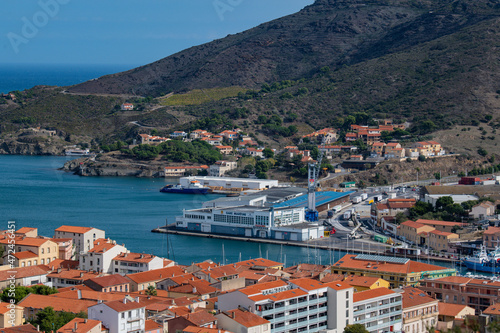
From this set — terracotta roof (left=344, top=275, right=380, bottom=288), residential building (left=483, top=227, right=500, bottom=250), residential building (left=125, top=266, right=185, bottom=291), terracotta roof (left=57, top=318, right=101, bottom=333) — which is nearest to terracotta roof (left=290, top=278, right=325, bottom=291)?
terracotta roof (left=344, top=275, right=380, bottom=288)

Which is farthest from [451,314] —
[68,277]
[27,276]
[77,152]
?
[77,152]

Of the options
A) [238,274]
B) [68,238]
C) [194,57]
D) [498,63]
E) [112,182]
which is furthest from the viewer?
[194,57]

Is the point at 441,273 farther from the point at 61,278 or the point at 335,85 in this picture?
the point at 335,85

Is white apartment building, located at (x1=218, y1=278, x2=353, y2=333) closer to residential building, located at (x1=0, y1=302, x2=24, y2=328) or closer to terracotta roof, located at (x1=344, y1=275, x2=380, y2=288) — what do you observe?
terracotta roof, located at (x1=344, y1=275, x2=380, y2=288)

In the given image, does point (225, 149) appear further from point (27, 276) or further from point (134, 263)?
point (27, 276)

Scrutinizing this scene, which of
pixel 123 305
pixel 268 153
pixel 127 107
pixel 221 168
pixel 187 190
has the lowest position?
pixel 123 305

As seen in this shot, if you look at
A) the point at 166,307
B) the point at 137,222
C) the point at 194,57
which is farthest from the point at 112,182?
the point at 194,57
